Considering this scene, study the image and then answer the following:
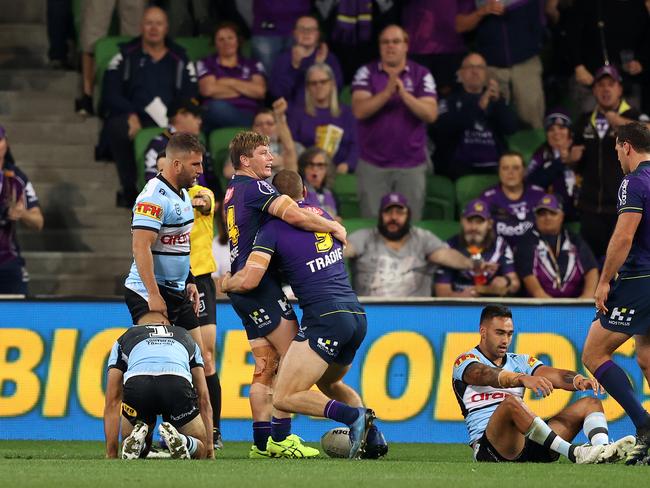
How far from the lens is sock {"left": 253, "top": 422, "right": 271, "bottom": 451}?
10.6m

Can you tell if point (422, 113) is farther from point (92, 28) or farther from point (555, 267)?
point (92, 28)

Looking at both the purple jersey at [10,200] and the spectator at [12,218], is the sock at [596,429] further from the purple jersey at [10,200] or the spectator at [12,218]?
the purple jersey at [10,200]

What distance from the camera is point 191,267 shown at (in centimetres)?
1130

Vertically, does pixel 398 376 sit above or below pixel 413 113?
below

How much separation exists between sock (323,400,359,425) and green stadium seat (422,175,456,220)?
6.31 meters

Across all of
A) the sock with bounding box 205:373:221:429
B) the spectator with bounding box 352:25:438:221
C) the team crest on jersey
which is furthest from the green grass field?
the spectator with bounding box 352:25:438:221

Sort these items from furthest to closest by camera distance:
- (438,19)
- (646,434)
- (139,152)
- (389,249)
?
1. (438,19)
2. (139,152)
3. (389,249)
4. (646,434)

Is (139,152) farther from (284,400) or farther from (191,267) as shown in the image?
(284,400)

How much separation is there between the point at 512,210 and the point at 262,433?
16.3 ft

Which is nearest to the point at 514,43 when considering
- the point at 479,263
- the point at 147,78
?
the point at 479,263

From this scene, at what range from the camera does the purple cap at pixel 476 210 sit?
1417 centimetres

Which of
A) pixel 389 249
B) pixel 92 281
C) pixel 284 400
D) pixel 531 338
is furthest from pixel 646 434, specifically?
pixel 92 281

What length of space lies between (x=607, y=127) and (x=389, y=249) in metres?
2.83

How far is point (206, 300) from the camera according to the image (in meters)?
11.4
